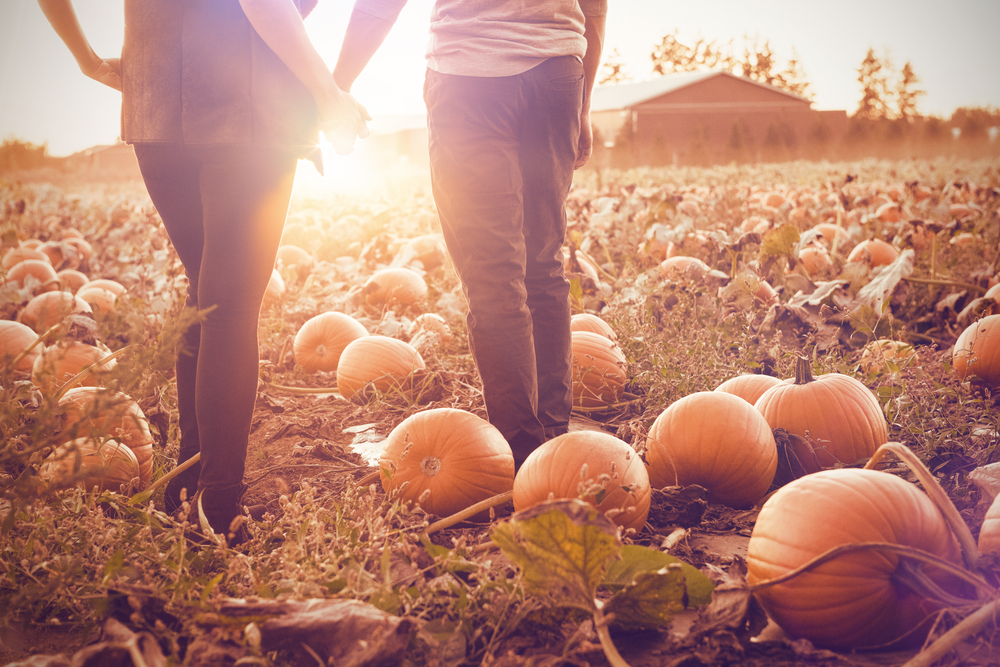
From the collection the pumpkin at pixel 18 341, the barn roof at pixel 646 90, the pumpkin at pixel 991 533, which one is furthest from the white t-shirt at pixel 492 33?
the barn roof at pixel 646 90

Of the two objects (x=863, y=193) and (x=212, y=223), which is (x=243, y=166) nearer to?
(x=212, y=223)

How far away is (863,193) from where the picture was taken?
26.6 ft

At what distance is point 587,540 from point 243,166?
1.30 meters

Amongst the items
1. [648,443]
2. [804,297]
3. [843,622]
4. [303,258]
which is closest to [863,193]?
[804,297]

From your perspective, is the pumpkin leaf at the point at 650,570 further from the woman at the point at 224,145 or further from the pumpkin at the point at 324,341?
the pumpkin at the point at 324,341

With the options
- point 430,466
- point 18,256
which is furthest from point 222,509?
point 18,256

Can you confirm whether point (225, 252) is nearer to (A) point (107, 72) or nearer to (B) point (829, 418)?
(A) point (107, 72)

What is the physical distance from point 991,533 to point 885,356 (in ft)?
4.51

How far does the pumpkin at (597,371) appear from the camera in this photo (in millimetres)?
2984

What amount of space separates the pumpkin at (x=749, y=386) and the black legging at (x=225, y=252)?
1.58m

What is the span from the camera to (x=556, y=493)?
186 cm

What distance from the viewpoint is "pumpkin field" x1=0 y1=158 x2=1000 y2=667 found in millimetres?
1323

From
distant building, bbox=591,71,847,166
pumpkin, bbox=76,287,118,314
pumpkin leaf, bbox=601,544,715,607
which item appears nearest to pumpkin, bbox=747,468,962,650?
pumpkin leaf, bbox=601,544,715,607

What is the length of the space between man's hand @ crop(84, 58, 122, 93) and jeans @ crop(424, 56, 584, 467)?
0.99m
